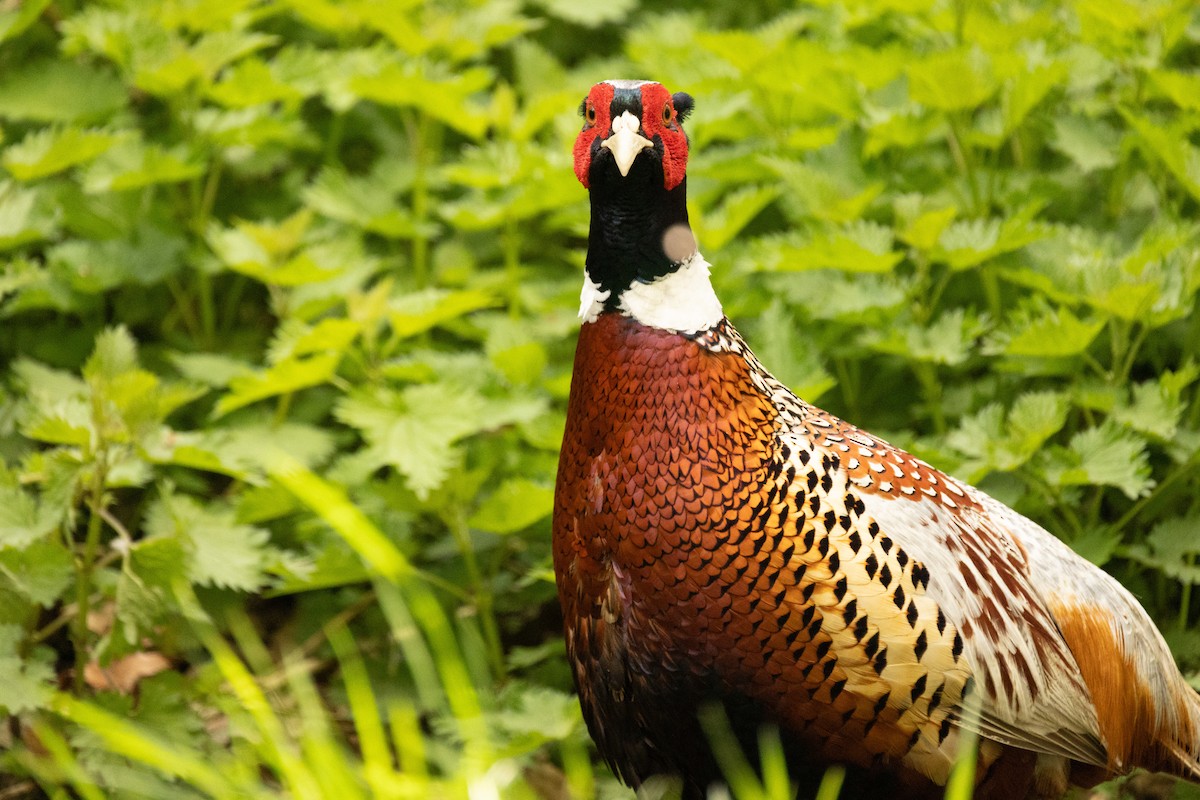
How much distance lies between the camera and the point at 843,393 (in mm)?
4012

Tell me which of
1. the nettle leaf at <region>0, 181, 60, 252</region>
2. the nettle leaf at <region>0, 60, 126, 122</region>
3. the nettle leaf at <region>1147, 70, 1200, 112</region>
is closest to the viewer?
the nettle leaf at <region>1147, 70, 1200, 112</region>

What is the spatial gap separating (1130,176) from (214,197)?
3.22 meters

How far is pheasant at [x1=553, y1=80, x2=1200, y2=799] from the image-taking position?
2494 millimetres

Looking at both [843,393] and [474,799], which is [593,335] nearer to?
[474,799]

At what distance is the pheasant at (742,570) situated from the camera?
2.49 meters

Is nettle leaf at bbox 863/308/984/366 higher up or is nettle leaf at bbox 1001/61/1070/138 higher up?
nettle leaf at bbox 1001/61/1070/138

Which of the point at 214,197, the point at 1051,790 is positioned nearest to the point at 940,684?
the point at 1051,790

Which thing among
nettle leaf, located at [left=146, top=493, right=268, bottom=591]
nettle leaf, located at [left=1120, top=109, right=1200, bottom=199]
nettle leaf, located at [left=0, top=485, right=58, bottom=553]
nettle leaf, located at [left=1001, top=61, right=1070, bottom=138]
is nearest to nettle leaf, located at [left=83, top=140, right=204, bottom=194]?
nettle leaf, located at [left=146, top=493, right=268, bottom=591]

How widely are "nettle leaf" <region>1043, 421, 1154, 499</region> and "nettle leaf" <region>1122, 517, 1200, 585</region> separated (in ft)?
0.49

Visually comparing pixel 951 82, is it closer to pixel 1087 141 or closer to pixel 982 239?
pixel 982 239

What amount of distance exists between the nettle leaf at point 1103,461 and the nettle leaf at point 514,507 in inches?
51.3

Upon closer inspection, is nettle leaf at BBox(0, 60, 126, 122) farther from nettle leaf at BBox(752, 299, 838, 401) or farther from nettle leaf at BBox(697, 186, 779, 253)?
nettle leaf at BBox(752, 299, 838, 401)

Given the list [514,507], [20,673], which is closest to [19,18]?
[20,673]

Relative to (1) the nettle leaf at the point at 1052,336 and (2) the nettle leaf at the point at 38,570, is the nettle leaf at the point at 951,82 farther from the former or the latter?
(2) the nettle leaf at the point at 38,570
